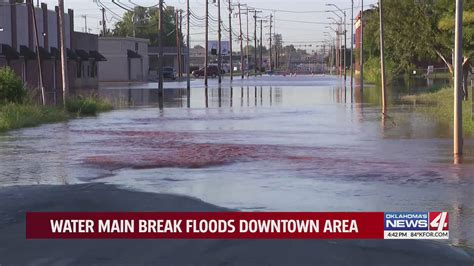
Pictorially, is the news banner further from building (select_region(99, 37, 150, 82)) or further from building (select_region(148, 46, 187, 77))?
building (select_region(148, 46, 187, 77))


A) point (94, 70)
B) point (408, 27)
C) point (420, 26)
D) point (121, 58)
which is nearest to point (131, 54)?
point (121, 58)

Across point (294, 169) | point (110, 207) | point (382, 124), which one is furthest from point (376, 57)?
point (110, 207)

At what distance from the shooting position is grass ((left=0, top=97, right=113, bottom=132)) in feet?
85.5

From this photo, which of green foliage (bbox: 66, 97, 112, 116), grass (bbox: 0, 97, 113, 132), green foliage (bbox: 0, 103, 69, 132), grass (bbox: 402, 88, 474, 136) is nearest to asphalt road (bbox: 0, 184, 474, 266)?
grass (bbox: 402, 88, 474, 136)

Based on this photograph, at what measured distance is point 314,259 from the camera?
7922mm

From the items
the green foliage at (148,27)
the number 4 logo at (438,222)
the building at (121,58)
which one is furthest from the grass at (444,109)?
the green foliage at (148,27)

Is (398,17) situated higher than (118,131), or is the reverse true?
(398,17)

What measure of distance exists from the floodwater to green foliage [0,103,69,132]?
755mm

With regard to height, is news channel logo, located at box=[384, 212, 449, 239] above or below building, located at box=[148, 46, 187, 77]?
below

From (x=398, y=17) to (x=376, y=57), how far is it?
4157 cm

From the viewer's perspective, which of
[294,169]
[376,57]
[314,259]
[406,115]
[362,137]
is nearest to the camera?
[314,259]

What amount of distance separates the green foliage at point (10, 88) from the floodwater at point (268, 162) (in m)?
2.73

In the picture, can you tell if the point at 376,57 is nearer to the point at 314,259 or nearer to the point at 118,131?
the point at 118,131

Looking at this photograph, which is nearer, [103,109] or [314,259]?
[314,259]
